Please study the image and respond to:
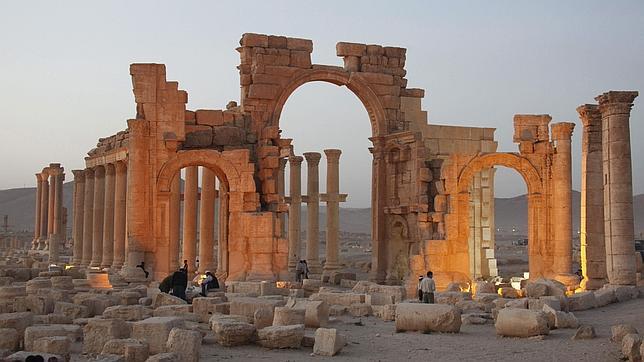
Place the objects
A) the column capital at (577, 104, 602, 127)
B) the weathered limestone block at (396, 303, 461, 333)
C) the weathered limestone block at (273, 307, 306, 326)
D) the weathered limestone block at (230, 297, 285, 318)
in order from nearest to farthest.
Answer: the weathered limestone block at (273, 307, 306, 326) < the weathered limestone block at (396, 303, 461, 333) < the weathered limestone block at (230, 297, 285, 318) < the column capital at (577, 104, 602, 127)

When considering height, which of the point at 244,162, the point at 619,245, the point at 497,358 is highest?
the point at 244,162

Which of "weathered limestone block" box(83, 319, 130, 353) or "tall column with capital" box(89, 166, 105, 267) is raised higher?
"tall column with capital" box(89, 166, 105, 267)

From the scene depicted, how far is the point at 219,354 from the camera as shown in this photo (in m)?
12.7

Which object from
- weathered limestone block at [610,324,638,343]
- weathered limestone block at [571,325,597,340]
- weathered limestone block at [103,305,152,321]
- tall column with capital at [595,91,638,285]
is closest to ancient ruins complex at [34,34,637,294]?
tall column with capital at [595,91,638,285]

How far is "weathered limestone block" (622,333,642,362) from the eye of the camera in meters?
11.7

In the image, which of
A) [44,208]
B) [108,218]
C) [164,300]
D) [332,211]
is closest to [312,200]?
[332,211]

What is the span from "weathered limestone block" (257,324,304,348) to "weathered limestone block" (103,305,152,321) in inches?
128

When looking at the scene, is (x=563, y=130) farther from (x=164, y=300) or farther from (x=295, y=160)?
(x=164, y=300)

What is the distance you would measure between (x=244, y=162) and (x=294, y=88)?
3607 millimetres

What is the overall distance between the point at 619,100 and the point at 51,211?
33284 mm

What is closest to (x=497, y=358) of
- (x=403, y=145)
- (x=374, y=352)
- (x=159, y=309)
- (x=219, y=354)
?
(x=374, y=352)

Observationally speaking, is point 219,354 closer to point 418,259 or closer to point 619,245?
point 619,245

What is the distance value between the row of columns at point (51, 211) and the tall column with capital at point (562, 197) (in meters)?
23.1

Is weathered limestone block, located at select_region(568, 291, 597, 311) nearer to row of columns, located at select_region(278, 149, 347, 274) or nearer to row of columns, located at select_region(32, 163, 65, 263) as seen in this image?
row of columns, located at select_region(278, 149, 347, 274)
